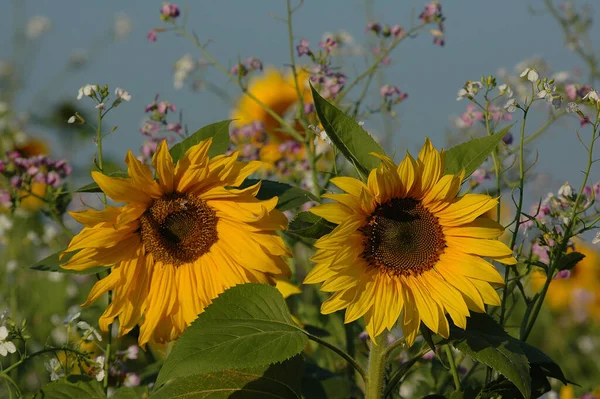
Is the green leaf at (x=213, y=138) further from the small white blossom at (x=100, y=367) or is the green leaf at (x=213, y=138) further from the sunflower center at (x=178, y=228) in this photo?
the small white blossom at (x=100, y=367)

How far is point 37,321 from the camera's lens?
17.6ft

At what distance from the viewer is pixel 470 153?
2.04 meters

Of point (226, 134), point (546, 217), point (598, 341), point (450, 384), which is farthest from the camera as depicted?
point (598, 341)

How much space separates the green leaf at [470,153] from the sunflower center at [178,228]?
616 millimetres

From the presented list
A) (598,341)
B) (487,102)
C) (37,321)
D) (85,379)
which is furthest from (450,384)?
(598,341)

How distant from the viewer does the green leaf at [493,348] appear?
6.01 feet

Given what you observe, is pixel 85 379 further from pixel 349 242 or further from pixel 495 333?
pixel 495 333

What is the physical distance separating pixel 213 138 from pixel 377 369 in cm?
67

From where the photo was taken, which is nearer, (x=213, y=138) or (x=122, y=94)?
(x=213, y=138)

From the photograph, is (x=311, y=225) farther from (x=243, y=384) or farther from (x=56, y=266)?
(x=56, y=266)

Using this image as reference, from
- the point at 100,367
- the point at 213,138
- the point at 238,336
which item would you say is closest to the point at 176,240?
the point at 213,138

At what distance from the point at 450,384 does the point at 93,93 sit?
4.78 ft

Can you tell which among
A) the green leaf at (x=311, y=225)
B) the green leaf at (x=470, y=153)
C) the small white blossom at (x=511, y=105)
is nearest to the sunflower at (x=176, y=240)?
the green leaf at (x=311, y=225)

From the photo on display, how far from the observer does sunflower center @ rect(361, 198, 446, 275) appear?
204cm
